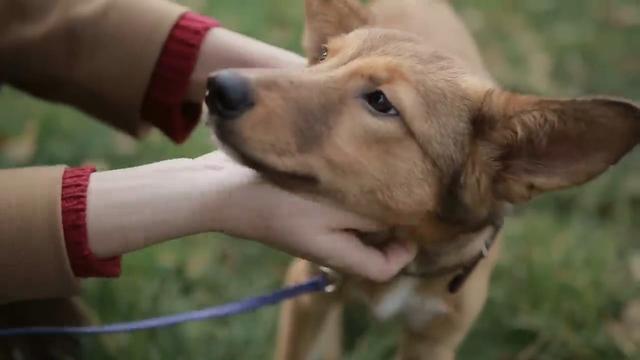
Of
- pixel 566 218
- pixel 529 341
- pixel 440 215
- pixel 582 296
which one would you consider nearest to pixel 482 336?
pixel 529 341

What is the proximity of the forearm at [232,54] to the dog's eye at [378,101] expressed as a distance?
587mm

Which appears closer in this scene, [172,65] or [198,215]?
[198,215]

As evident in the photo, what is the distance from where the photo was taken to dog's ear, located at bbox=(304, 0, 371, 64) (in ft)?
6.63

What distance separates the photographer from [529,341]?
8.48ft

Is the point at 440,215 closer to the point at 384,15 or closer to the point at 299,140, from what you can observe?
the point at 299,140

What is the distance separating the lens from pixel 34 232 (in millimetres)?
1804

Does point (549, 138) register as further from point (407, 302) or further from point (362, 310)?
point (362, 310)

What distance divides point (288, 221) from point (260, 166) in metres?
0.13

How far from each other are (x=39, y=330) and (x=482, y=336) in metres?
1.16

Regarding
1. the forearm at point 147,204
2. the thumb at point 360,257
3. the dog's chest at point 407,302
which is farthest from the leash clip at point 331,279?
the forearm at point 147,204

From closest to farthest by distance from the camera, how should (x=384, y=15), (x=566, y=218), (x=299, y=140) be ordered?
(x=299, y=140) < (x=384, y=15) < (x=566, y=218)

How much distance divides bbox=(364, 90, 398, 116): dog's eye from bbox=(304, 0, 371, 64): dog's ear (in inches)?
12.5

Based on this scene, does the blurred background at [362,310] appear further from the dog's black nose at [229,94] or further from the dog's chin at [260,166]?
the dog's black nose at [229,94]

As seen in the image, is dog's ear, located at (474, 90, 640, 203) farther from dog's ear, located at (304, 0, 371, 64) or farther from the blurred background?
the blurred background
